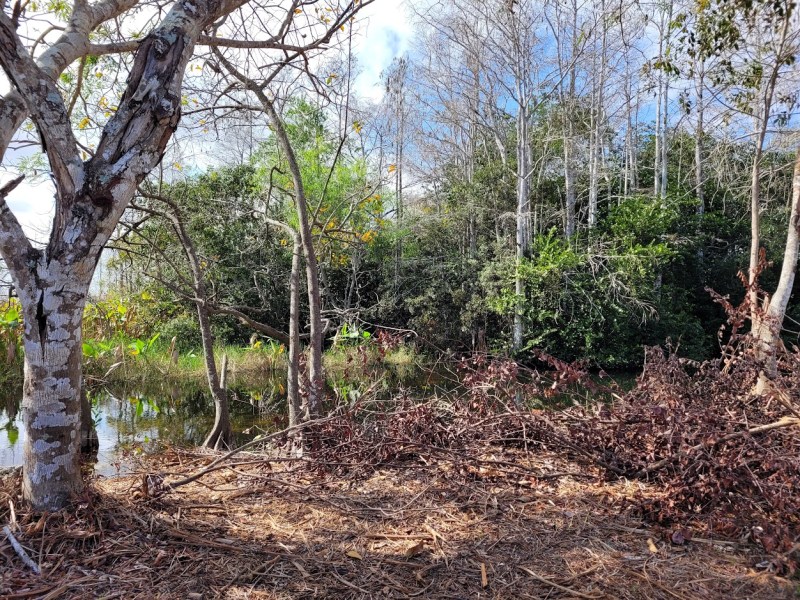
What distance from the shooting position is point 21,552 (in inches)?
83.3

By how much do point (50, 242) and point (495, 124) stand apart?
54.2 feet

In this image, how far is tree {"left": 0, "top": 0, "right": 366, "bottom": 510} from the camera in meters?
2.28

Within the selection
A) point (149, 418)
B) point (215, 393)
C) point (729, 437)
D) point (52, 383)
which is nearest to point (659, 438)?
point (729, 437)

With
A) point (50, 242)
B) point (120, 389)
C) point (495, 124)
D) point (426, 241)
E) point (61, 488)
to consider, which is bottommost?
point (120, 389)

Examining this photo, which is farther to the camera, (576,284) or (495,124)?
(495,124)

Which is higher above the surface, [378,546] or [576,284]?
[576,284]

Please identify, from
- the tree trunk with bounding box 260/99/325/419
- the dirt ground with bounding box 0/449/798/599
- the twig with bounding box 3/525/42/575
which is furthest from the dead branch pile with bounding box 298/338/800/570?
the twig with bounding box 3/525/42/575

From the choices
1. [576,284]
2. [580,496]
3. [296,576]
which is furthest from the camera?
[576,284]

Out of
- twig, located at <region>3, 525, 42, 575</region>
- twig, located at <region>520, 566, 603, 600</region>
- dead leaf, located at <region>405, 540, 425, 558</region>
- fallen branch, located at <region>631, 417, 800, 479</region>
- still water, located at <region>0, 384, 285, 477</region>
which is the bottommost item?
still water, located at <region>0, 384, 285, 477</region>

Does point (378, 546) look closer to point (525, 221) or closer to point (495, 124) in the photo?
point (525, 221)

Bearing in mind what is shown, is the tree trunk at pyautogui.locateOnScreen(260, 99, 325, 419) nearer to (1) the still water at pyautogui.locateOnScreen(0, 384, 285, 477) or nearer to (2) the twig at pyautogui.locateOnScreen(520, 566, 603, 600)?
(2) the twig at pyautogui.locateOnScreen(520, 566, 603, 600)

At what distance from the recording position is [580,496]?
9.61ft

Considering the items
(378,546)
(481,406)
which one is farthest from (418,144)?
(378,546)

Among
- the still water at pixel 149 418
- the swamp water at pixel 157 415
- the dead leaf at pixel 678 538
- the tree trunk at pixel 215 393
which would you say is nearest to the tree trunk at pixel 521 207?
the swamp water at pixel 157 415
